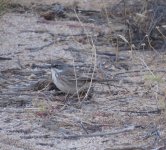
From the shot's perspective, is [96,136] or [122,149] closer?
[122,149]

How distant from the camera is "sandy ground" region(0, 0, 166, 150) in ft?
16.3

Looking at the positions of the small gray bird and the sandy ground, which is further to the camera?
the small gray bird

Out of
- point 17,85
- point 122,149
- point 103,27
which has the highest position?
point 122,149

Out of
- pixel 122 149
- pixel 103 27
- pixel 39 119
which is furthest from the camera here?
pixel 103 27

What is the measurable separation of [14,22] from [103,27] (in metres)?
1.14

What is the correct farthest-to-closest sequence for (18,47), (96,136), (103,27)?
(103,27) < (18,47) < (96,136)

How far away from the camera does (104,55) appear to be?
764cm

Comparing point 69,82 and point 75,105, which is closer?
point 75,105

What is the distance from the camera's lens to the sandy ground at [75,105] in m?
4.97

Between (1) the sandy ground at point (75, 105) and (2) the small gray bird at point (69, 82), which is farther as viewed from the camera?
(2) the small gray bird at point (69, 82)

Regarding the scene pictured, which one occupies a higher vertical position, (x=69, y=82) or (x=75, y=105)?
(x=69, y=82)

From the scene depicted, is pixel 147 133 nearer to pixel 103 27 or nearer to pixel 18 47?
pixel 18 47

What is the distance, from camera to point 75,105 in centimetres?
583

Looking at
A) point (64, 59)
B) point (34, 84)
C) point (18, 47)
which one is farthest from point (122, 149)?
point (18, 47)
